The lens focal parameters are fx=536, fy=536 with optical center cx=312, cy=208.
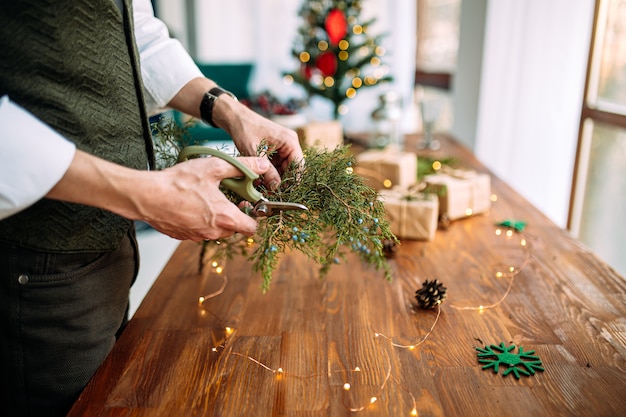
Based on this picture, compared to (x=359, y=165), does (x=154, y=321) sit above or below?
below

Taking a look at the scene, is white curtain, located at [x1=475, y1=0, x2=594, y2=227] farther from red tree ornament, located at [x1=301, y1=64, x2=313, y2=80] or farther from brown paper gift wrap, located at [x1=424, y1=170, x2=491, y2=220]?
brown paper gift wrap, located at [x1=424, y1=170, x2=491, y2=220]

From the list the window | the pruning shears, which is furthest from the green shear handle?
the window

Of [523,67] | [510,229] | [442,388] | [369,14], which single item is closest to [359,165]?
[510,229]

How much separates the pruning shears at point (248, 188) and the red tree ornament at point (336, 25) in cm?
224

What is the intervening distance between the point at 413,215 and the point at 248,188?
57 centimetres

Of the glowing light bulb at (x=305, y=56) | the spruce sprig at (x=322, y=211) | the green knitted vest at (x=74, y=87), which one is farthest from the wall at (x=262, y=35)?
the green knitted vest at (x=74, y=87)

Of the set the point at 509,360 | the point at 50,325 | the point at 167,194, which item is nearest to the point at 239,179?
the point at 167,194

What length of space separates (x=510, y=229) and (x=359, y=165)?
522 mm

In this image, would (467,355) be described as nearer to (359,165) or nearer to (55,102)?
(55,102)

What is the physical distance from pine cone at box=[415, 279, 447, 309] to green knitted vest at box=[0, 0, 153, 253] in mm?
566

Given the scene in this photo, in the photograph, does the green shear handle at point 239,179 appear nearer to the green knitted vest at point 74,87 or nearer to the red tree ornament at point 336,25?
the green knitted vest at point 74,87

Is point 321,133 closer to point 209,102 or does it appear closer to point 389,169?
point 389,169

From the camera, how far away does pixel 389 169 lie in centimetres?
164

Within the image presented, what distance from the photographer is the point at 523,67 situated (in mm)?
2967
